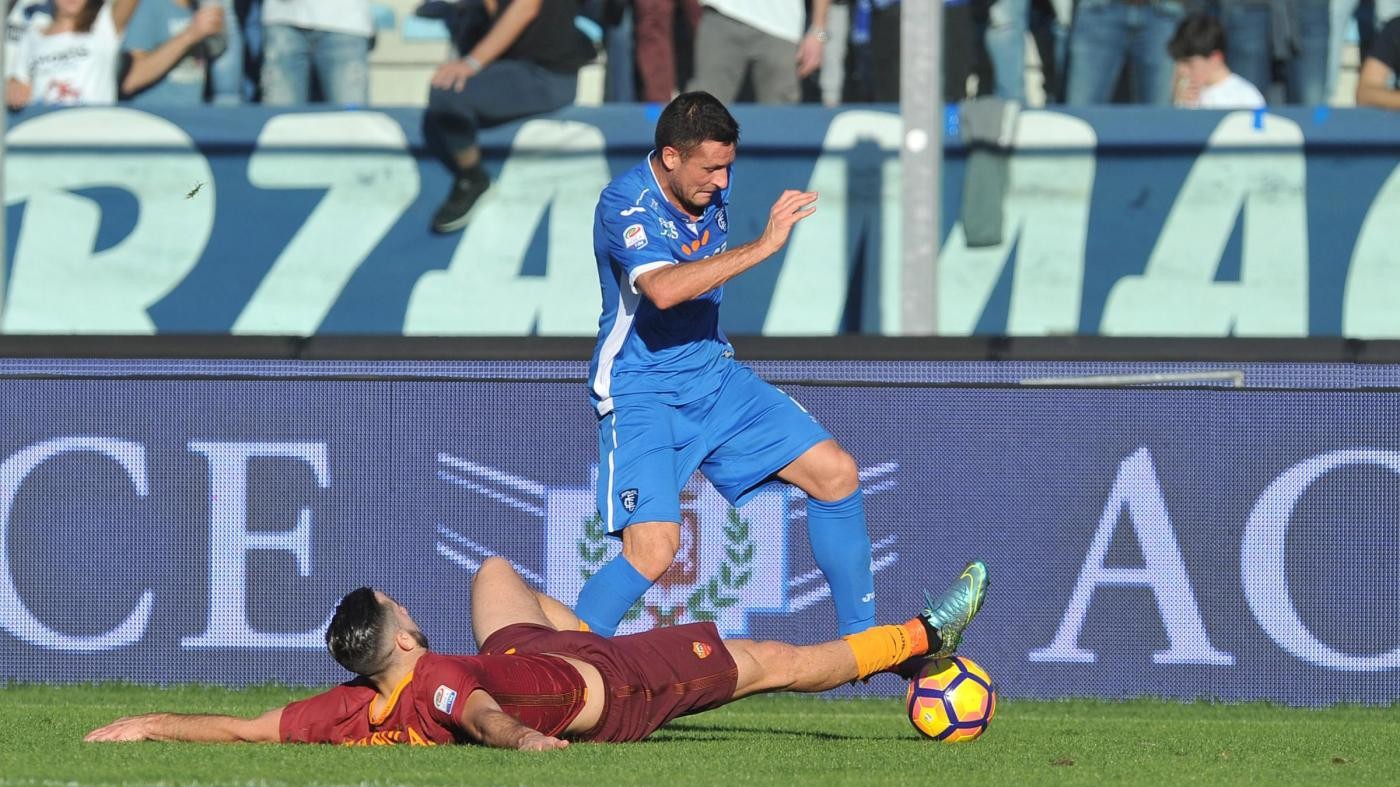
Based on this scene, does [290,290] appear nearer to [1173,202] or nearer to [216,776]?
[1173,202]

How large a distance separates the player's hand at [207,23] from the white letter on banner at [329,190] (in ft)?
2.23

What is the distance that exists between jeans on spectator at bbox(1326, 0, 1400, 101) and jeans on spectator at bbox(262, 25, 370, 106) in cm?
479

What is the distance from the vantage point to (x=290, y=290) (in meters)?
10.3

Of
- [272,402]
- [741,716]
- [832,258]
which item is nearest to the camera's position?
[741,716]

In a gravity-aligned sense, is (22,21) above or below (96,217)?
above

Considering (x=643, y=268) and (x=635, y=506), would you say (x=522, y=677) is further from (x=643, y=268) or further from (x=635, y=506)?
(x=643, y=268)

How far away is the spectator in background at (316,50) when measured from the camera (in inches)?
415

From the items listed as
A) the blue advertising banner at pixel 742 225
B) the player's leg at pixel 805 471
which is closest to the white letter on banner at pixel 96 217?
the blue advertising banner at pixel 742 225

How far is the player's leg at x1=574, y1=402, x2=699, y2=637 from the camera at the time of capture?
667cm

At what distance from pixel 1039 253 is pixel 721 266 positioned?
14.0 ft

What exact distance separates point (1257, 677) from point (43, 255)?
Answer: 6.14 meters

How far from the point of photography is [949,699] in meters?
6.27

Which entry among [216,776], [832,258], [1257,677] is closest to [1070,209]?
[832,258]

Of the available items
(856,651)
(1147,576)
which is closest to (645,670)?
(856,651)
